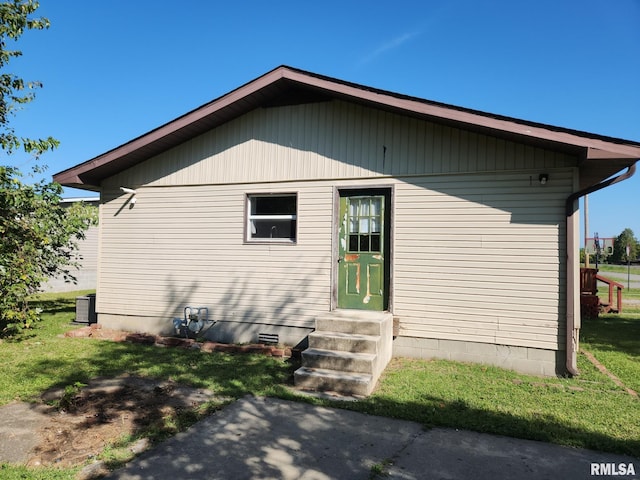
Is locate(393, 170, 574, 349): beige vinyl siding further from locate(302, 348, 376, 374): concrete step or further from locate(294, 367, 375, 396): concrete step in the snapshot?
locate(294, 367, 375, 396): concrete step

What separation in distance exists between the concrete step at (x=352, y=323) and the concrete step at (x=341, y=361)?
0.45 metres

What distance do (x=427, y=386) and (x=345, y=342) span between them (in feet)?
3.93

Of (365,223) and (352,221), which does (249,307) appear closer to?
(352,221)

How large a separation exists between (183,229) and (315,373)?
4428 millimetres

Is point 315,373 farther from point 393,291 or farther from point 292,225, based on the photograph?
point 292,225

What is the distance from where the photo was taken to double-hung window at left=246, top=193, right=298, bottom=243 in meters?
7.45

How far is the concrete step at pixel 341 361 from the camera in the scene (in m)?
5.11

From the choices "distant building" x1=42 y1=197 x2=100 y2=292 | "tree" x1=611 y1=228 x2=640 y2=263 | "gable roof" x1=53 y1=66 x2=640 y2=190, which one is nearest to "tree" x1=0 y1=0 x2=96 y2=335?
"gable roof" x1=53 y1=66 x2=640 y2=190

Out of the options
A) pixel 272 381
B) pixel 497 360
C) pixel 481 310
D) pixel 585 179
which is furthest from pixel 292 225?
pixel 585 179

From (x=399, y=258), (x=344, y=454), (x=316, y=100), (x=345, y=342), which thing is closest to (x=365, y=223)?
(x=399, y=258)

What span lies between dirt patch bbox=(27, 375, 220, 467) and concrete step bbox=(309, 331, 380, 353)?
1.62 m

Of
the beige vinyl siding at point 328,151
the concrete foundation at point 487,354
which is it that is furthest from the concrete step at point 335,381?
the beige vinyl siding at point 328,151

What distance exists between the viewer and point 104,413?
4188mm

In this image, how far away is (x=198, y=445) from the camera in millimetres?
3549
